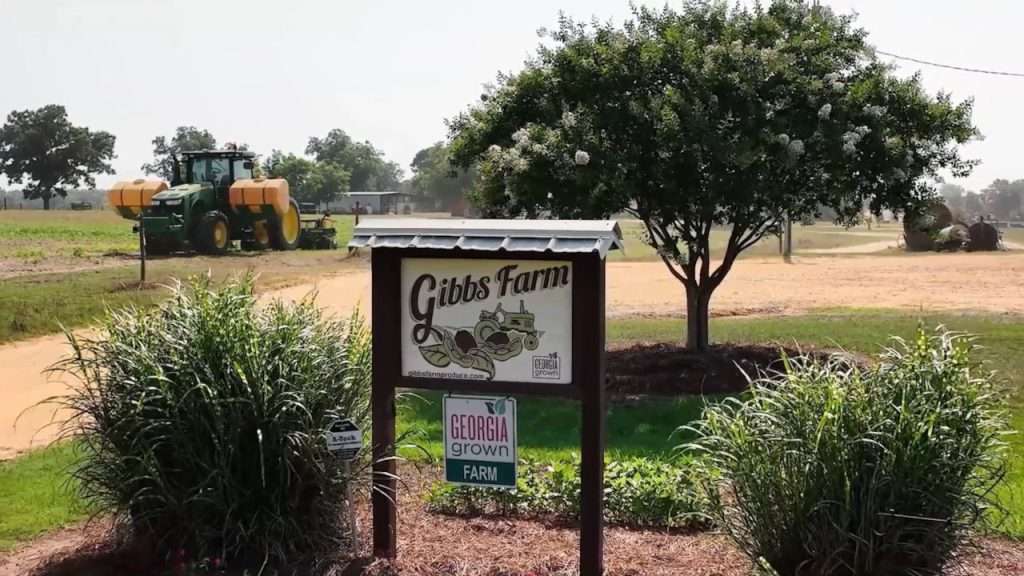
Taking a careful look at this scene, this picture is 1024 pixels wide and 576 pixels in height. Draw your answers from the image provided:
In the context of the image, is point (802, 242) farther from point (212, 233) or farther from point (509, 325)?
point (509, 325)

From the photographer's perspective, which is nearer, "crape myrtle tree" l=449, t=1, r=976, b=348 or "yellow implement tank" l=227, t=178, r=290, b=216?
"crape myrtle tree" l=449, t=1, r=976, b=348

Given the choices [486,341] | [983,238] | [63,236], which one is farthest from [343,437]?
[983,238]

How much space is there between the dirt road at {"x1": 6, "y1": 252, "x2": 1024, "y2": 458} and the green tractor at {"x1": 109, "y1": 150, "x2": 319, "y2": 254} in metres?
2.93

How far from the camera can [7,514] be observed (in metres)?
6.78

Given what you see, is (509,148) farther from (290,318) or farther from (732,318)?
(732,318)

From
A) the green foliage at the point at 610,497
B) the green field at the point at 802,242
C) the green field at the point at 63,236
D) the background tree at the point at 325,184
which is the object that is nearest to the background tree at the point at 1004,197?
the green field at the point at 802,242

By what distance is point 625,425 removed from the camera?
927cm

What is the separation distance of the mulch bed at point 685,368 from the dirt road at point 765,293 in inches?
76.7

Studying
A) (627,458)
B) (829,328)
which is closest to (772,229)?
(829,328)

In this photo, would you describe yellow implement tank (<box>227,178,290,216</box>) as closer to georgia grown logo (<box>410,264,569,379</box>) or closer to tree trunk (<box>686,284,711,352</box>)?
tree trunk (<box>686,284,711,352</box>)

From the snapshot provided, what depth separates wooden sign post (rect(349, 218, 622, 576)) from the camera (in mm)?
5059

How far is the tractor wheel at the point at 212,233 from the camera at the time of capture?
86.8 feet

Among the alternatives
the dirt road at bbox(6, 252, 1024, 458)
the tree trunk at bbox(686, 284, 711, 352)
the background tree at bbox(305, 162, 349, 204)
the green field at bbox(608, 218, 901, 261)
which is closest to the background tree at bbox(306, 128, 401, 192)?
the background tree at bbox(305, 162, 349, 204)

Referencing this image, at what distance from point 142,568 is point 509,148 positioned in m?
7.29
